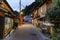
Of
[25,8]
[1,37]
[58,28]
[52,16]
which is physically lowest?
[1,37]

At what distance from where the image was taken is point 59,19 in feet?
37.8

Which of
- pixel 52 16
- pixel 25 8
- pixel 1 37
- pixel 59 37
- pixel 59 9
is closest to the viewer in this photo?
pixel 59 37

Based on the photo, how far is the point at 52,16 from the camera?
1208 cm

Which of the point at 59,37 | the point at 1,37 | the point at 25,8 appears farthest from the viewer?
the point at 25,8

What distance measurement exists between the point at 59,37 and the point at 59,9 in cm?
196

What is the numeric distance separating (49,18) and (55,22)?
0.71 meters

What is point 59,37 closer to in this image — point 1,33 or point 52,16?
point 52,16

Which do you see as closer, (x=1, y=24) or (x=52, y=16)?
(x=52, y=16)

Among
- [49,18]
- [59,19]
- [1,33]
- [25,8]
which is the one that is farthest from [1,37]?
[25,8]

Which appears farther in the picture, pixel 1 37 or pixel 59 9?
pixel 1 37

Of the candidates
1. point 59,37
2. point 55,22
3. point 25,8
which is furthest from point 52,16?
point 25,8

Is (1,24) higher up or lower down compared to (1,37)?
higher up

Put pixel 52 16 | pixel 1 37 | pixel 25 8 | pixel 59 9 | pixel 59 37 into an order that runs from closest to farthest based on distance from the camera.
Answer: pixel 59 37
pixel 59 9
pixel 52 16
pixel 1 37
pixel 25 8

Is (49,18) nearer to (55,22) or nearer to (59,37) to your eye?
(55,22)
